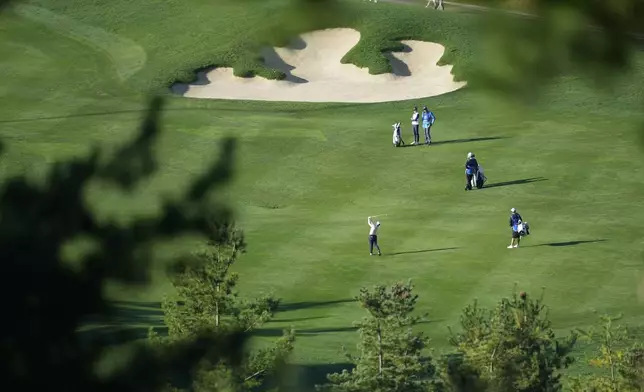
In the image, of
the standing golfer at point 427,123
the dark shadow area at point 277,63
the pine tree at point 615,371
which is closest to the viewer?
the pine tree at point 615,371

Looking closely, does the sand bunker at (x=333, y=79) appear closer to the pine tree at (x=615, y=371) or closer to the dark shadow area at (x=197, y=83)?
the dark shadow area at (x=197, y=83)

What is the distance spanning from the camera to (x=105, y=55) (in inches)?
1850

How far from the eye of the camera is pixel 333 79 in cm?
4597

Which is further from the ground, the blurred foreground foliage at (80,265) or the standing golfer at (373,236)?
the standing golfer at (373,236)

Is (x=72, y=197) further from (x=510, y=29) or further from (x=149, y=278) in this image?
(x=510, y=29)

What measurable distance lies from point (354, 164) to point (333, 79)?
11.9 metres

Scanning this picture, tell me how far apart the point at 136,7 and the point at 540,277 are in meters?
27.4

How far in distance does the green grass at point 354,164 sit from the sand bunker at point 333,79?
0.64 m

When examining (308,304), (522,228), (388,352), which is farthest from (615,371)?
(522,228)

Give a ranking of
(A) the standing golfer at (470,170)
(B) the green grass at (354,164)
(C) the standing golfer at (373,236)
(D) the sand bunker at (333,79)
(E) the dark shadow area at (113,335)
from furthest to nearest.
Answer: (D) the sand bunker at (333,79) < (A) the standing golfer at (470,170) < (C) the standing golfer at (373,236) < (B) the green grass at (354,164) < (E) the dark shadow area at (113,335)

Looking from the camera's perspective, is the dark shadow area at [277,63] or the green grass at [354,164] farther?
the dark shadow area at [277,63]

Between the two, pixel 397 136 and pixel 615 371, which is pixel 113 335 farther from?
pixel 397 136

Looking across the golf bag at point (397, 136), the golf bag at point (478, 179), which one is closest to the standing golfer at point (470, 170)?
the golf bag at point (478, 179)

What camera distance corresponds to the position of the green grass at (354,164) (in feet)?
81.4
